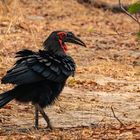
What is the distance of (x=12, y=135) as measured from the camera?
6906 millimetres

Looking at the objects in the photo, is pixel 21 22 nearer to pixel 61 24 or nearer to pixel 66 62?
pixel 61 24

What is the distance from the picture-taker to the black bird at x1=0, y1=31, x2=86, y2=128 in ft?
23.1

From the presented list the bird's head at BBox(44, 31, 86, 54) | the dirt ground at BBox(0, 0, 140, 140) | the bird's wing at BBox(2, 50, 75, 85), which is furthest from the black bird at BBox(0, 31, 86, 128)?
the dirt ground at BBox(0, 0, 140, 140)

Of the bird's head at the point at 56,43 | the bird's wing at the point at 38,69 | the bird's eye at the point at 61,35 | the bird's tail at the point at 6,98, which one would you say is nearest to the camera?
the bird's wing at the point at 38,69

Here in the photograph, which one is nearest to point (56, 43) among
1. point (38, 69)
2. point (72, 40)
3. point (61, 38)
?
point (61, 38)

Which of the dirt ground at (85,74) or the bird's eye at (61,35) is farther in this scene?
the bird's eye at (61,35)

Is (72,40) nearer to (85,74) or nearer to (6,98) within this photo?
(6,98)

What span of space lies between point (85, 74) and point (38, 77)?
4438 mm

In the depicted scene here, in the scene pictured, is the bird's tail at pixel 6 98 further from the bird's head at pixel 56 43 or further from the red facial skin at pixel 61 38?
the red facial skin at pixel 61 38

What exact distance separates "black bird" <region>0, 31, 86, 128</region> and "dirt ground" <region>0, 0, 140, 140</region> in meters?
0.35

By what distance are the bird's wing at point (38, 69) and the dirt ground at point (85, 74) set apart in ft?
1.86

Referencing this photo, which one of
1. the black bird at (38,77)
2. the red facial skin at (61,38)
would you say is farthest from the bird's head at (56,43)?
the black bird at (38,77)

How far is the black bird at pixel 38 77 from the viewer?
23.1 feet

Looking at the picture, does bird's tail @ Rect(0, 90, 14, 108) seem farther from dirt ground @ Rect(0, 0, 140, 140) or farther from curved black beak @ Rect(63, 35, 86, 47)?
curved black beak @ Rect(63, 35, 86, 47)
